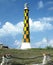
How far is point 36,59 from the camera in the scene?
2809 centimetres

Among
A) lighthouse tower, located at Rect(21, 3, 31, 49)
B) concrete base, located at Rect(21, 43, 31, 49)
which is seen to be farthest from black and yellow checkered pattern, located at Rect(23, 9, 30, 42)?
concrete base, located at Rect(21, 43, 31, 49)

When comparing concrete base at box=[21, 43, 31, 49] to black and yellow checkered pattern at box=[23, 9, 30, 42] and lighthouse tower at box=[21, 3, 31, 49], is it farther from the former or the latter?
black and yellow checkered pattern at box=[23, 9, 30, 42]

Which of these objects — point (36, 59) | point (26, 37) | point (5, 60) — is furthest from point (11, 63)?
point (26, 37)

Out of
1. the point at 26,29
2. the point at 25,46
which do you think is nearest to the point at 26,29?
the point at 26,29

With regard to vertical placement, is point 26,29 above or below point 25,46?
above

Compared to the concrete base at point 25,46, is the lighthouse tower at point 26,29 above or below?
above

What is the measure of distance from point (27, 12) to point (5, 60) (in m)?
25.1

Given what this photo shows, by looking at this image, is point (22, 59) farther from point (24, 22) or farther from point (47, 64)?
point (24, 22)

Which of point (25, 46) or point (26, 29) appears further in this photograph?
point (26, 29)

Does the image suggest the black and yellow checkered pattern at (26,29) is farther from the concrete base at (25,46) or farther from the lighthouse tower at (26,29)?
the concrete base at (25,46)

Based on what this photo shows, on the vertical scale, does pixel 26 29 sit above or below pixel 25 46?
above

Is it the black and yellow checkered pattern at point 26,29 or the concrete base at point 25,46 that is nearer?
the concrete base at point 25,46

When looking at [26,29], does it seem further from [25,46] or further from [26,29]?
[25,46]

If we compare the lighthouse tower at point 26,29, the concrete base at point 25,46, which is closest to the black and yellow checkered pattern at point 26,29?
the lighthouse tower at point 26,29
